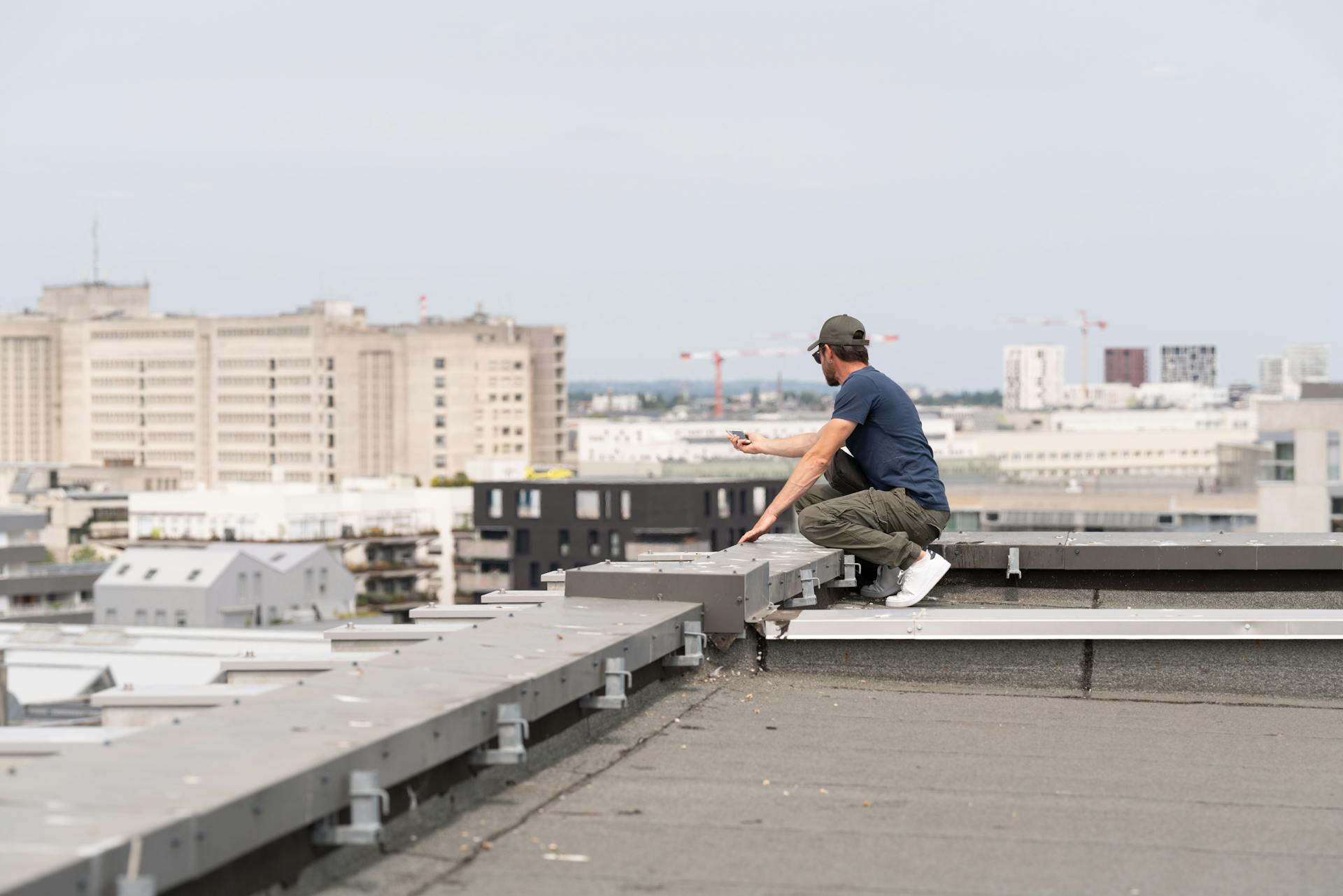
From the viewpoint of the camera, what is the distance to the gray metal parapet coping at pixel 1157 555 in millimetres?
9250

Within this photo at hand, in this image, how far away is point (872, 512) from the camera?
8094 mm

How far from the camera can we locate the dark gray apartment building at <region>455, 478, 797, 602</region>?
8762 cm

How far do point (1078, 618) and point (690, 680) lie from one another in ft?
4.94

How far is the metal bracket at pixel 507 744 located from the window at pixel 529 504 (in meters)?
85.7

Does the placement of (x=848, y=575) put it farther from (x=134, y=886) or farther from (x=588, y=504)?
(x=588, y=504)

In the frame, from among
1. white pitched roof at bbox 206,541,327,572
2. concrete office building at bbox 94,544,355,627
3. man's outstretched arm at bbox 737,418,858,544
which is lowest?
concrete office building at bbox 94,544,355,627

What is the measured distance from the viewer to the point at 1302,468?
6706cm

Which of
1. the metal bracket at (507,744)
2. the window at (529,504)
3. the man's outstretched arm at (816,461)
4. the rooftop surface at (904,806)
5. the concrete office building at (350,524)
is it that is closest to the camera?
the rooftop surface at (904,806)

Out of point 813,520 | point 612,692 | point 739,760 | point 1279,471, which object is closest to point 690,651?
point 612,692

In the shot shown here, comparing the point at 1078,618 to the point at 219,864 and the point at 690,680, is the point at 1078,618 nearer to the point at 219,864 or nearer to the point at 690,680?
the point at 690,680

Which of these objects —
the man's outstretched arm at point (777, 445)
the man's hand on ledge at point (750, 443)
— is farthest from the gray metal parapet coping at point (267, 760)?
the man's hand on ledge at point (750, 443)

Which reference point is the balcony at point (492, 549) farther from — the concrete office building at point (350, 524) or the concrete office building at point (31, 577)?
the concrete office building at point (31, 577)

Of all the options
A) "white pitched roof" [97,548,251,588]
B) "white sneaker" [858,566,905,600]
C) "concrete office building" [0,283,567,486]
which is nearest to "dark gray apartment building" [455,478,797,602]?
"white pitched roof" [97,548,251,588]

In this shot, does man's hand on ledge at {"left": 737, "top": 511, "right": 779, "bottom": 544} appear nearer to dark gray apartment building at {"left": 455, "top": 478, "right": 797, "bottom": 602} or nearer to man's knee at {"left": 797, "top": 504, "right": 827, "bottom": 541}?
man's knee at {"left": 797, "top": 504, "right": 827, "bottom": 541}
